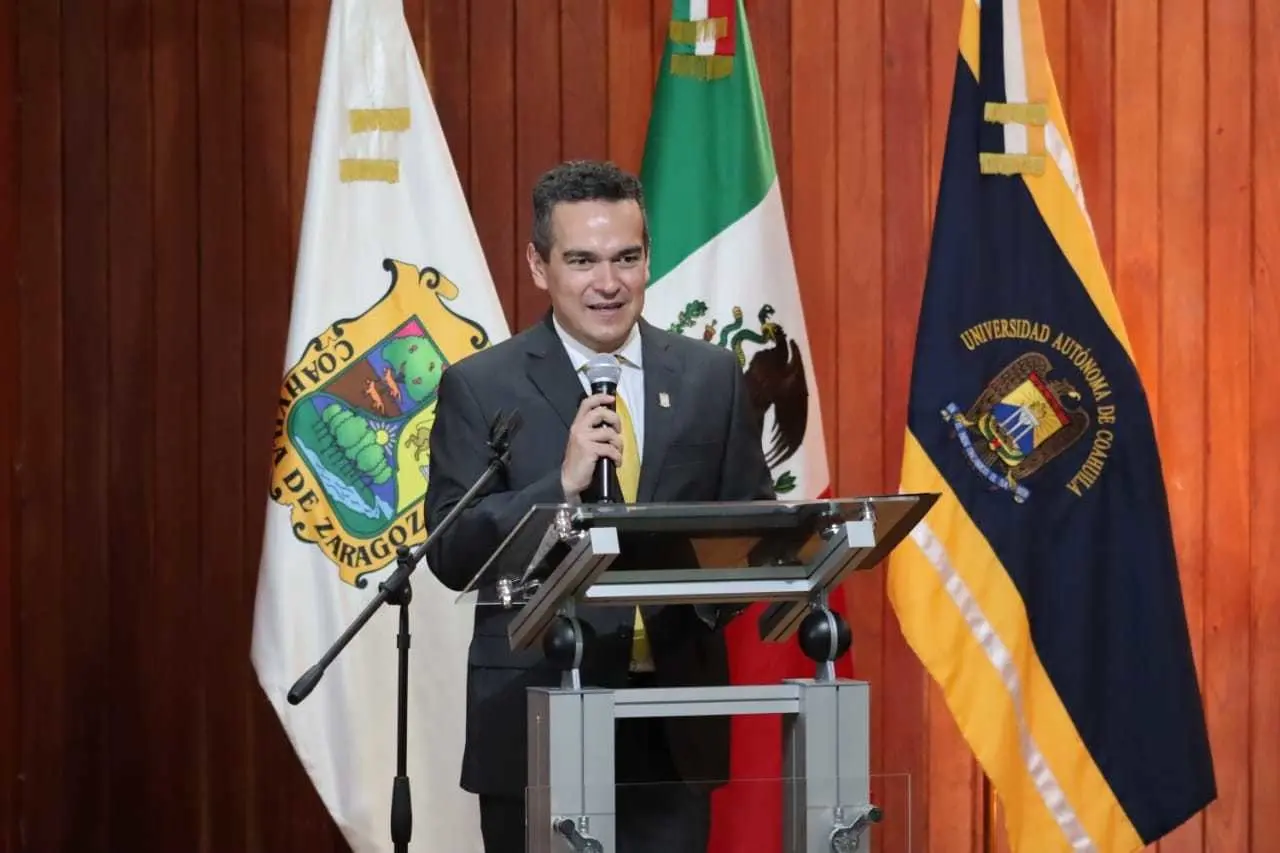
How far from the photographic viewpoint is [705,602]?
2049 millimetres

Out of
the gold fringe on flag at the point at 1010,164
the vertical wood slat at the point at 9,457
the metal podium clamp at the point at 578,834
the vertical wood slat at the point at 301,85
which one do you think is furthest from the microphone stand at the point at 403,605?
the gold fringe on flag at the point at 1010,164

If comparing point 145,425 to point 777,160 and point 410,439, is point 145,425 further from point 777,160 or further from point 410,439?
point 777,160

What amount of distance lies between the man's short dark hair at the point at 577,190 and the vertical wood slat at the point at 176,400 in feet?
5.43

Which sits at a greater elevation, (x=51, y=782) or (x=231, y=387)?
(x=231, y=387)

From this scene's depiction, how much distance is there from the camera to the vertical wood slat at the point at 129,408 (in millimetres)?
4012

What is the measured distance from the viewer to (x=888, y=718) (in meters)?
4.02

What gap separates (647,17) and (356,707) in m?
1.74

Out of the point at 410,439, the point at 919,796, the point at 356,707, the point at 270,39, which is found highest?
the point at 270,39

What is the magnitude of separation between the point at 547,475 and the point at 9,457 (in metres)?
2.15

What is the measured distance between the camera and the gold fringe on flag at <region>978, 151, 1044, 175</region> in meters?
3.63

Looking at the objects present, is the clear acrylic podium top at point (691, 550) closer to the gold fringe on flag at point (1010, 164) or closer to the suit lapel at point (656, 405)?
the suit lapel at point (656, 405)

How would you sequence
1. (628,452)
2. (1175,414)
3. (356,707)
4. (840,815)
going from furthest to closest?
(1175,414)
(356,707)
(628,452)
(840,815)

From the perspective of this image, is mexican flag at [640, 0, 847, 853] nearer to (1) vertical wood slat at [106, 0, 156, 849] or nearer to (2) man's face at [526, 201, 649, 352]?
(2) man's face at [526, 201, 649, 352]

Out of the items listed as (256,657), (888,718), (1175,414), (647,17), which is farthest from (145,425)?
(1175,414)
